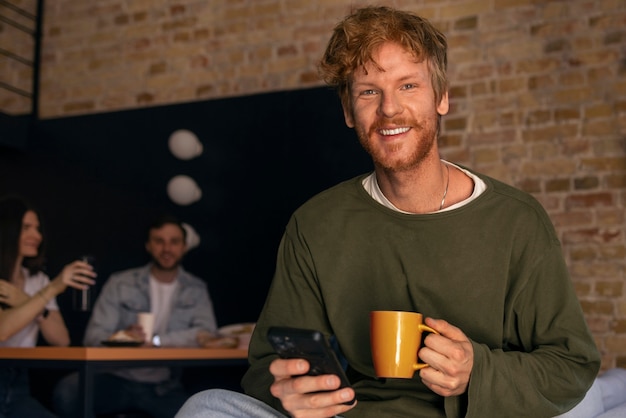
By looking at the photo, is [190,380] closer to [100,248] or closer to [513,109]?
[100,248]

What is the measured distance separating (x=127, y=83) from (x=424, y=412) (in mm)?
4698

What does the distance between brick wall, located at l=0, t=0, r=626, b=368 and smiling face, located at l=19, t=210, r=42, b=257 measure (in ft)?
6.06

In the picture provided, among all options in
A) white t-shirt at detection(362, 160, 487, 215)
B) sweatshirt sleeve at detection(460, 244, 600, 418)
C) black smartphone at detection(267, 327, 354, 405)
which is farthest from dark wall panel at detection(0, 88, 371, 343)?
black smartphone at detection(267, 327, 354, 405)

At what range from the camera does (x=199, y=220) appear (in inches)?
211

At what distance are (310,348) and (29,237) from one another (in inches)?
118

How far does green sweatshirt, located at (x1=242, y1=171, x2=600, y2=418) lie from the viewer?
1.44 m

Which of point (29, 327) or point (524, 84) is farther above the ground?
point (524, 84)

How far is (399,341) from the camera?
1.29 meters

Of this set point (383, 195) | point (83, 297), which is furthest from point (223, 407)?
point (83, 297)

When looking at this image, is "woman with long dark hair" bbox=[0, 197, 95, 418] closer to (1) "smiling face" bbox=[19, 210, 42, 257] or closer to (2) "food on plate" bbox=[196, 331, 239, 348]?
(1) "smiling face" bbox=[19, 210, 42, 257]

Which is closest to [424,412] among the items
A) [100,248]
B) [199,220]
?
[199,220]

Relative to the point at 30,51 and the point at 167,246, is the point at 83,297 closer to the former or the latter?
the point at 167,246

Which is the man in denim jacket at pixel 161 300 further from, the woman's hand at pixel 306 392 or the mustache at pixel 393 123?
the woman's hand at pixel 306 392

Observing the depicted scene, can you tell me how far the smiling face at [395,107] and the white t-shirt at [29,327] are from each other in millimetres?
2382
